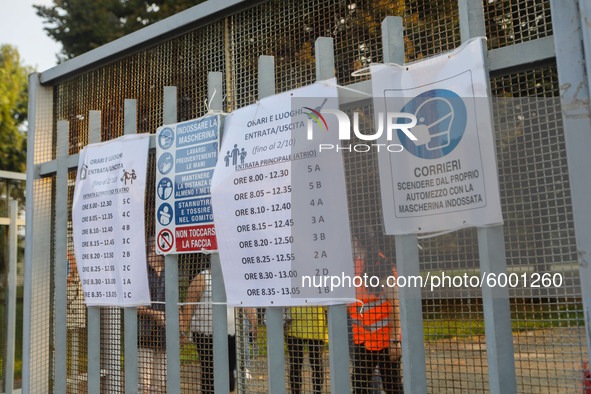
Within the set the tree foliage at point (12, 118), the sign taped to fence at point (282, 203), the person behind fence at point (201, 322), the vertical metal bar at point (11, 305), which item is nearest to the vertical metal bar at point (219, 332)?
the sign taped to fence at point (282, 203)

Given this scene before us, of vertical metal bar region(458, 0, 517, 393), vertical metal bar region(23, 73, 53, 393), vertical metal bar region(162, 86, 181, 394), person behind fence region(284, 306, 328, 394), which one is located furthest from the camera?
vertical metal bar region(23, 73, 53, 393)

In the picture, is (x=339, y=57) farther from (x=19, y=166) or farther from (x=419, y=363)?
(x=19, y=166)

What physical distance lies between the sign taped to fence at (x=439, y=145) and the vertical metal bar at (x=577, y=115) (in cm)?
26

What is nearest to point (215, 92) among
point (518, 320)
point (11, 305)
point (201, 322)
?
point (201, 322)

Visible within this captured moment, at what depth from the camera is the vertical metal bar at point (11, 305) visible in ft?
20.5

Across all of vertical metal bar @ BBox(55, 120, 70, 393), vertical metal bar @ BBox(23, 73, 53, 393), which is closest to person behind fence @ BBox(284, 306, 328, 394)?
vertical metal bar @ BBox(55, 120, 70, 393)

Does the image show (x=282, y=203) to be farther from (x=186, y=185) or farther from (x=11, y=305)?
(x=11, y=305)

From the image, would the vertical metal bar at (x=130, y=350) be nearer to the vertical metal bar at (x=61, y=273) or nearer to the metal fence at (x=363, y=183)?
the metal fence at (x=363, y=183)

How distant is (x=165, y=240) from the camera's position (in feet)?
9.77

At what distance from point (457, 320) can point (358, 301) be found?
0.44m

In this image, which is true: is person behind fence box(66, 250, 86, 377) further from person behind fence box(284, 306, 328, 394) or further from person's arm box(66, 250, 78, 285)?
person behind fence box(284, 306, 328, 394)

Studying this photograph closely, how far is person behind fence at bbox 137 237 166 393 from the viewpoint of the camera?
317cm

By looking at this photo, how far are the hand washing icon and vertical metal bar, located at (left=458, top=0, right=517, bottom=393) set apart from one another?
380mm

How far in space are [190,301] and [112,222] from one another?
683 mm
